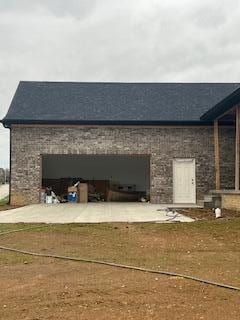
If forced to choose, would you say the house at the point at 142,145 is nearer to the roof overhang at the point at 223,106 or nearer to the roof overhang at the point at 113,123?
the roof overhang at the point at 113,123

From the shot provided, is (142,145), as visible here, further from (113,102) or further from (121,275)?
(121,275)

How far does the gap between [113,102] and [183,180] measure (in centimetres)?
527

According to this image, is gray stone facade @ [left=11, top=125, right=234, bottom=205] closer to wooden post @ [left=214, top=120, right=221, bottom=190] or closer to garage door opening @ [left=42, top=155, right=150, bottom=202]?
wooden post @ [left=214, top=120, right=221, bottom=190]

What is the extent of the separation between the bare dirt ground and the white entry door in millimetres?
9688

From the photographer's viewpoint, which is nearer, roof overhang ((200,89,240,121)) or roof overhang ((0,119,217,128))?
roof overhang ((200,89,240,121))

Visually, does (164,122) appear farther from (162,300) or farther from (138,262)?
(162,300)

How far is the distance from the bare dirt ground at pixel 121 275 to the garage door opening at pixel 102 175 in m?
13.0

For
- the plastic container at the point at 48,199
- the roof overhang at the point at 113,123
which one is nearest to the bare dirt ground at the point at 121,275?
the plastic container at the point at 48,199

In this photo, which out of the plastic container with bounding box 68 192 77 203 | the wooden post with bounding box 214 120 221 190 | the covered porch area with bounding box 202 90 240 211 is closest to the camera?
the covered porch area with bounding box 202 90 240 211

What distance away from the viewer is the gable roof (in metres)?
22.1

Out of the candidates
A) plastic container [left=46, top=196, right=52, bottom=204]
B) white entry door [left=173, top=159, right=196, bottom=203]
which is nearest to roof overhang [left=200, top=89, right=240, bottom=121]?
white entry door [left=173, top=159, right=196, bottom=203]

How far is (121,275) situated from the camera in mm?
7113

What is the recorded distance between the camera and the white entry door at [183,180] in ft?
71.9

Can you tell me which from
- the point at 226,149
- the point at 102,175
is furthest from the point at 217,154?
the point at 102,175
